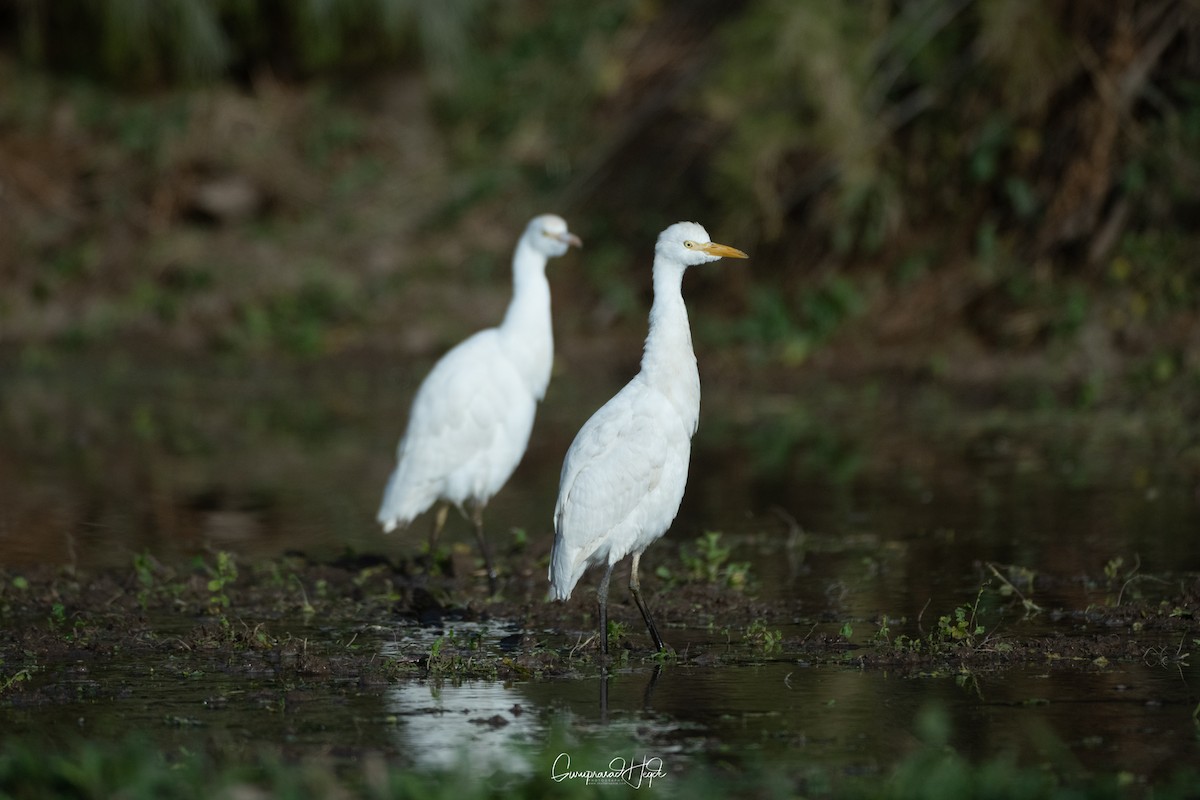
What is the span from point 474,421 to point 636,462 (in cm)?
222

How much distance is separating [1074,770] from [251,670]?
2.99 metres

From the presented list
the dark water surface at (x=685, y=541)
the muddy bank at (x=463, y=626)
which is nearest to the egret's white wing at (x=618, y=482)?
the muddy bank at (x=463, y=626)

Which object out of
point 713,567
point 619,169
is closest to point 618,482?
point 713,567

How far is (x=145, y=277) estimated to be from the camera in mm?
18172

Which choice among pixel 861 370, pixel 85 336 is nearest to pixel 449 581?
pixel 861 370

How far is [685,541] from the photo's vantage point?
29.8 ft

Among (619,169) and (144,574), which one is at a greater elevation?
(619,169)

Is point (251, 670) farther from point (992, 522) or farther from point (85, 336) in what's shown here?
point (85, 336)

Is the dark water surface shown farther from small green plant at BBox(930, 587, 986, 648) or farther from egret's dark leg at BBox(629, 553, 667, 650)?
small green plant at BBox(930, 587, 986, 648)

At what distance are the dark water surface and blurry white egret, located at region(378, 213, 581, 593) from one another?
1.94 feet

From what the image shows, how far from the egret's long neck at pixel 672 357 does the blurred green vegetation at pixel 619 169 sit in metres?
7.05

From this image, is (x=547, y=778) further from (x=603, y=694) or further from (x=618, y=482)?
(x=618, y=482)

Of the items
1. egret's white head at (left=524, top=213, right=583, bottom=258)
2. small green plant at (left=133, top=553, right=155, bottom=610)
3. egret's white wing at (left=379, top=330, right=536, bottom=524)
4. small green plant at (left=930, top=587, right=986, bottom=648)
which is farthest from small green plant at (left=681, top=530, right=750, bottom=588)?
small green plant at (left=133, top=553, right=155, bottom=610)

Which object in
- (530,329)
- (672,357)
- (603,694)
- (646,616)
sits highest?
(530,329)
